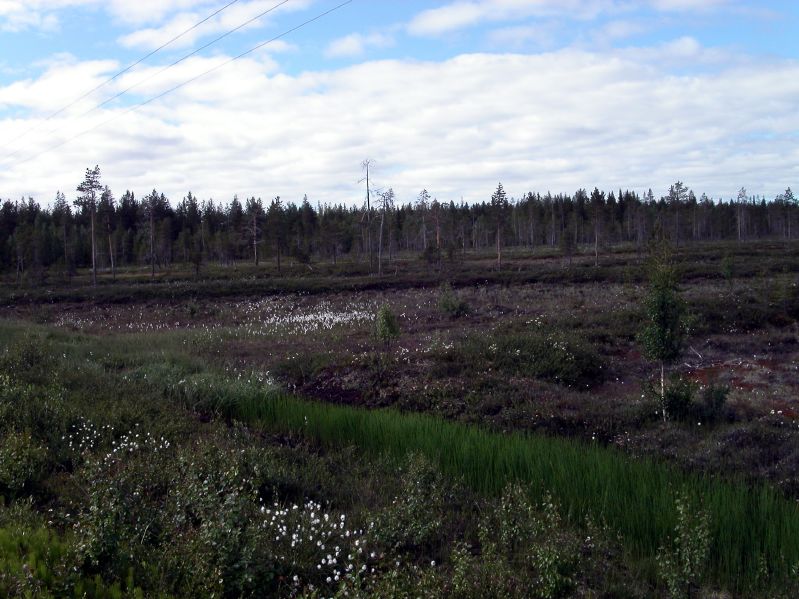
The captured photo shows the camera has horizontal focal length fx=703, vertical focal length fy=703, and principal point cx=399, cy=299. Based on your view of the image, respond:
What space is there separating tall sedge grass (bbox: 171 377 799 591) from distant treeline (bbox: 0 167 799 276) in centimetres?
4639

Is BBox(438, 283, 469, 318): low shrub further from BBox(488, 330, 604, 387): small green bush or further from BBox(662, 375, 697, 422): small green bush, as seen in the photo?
BBox(662, 375, 697, 422): small green bush

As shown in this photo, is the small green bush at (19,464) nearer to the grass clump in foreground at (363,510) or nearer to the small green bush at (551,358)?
the grass clump in foreground at (363,510)

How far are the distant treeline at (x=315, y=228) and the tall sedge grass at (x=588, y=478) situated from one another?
46.4 metres

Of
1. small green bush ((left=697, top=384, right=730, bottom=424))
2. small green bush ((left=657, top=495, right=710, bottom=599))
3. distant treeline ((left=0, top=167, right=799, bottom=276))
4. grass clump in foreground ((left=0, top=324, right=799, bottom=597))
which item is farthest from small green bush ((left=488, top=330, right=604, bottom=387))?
distant treeline ((left=0, top=167, right=799, bottom=276))

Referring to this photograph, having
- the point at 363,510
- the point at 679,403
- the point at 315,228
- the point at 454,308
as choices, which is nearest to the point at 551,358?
the point at 679,403

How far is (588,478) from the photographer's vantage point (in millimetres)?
8352

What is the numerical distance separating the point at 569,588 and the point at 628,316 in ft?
58.8

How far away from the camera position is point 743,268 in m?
41.7

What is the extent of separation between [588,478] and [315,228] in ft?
287

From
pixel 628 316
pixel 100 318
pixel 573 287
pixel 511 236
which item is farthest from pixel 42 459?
pixel 511 236

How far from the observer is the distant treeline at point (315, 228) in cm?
7231

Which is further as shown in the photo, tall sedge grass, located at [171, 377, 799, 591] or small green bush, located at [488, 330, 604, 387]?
small green bush, located at [488, 330, 604, 387]

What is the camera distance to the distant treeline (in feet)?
237

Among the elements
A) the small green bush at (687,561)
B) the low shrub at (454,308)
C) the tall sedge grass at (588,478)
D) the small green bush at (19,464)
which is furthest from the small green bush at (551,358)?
the small green bush at (19,464)
